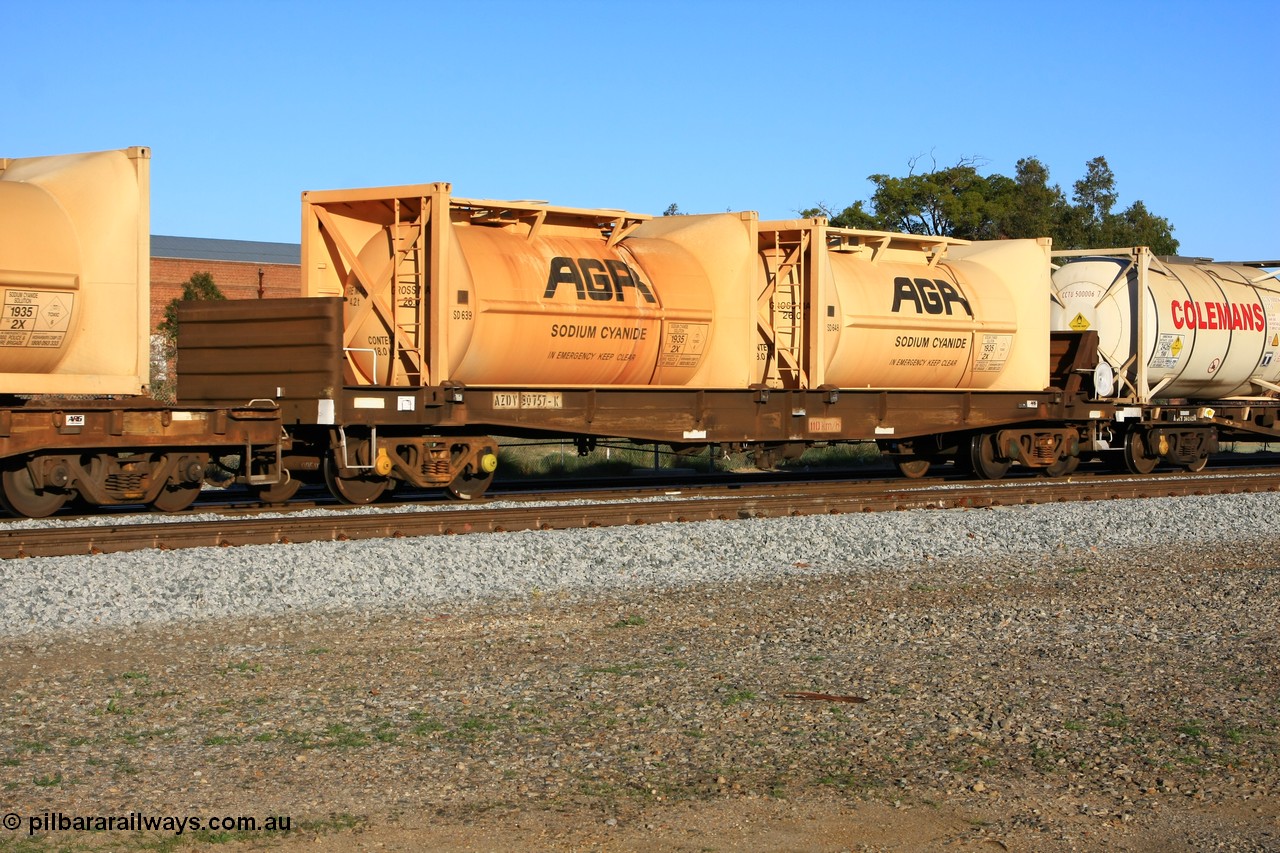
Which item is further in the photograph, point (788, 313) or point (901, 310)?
point (901, 310)

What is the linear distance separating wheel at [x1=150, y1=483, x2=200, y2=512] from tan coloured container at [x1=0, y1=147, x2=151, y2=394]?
131cm

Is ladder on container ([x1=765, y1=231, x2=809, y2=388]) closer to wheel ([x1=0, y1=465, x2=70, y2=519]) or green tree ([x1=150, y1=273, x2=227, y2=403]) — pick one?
wheel ([x1=0, y1=465, x2=70, y2=519])

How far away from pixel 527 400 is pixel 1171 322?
39.9ft

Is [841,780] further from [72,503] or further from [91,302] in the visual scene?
[72,503]

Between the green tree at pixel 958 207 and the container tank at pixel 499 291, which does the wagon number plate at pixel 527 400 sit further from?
the green tree at pixel 958 207

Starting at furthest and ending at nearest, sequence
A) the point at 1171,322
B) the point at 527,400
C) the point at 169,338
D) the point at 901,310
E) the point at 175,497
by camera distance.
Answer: the point at 169,338
the point at 1171,322
the point at 901,310
the point at 527,400
the point at 175,497

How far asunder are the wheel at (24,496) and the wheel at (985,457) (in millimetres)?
13027

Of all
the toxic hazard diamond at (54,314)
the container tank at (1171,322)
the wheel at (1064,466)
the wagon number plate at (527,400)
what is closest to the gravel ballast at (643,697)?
the toxic hazard diamond at (54,314)

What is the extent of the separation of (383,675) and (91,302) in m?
7.61

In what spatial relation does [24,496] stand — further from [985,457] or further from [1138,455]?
[1138,455]

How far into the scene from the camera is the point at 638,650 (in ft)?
27.5

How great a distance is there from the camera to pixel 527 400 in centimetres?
1597

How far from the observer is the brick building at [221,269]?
2292 inches

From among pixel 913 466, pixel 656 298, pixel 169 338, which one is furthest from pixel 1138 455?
pixel 169 338
